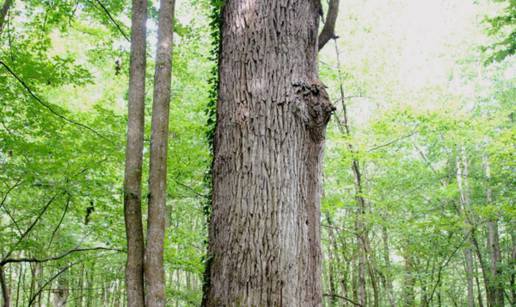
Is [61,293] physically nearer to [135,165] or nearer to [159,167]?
[135,165]

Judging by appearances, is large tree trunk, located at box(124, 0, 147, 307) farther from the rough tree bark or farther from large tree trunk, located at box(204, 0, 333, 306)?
the rough tree bark

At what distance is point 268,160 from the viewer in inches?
73.8

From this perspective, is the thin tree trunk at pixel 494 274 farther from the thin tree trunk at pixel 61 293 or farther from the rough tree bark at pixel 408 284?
the thin tree trunk at pixel 61 293

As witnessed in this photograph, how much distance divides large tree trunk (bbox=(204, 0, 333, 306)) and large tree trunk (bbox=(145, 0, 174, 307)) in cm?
111

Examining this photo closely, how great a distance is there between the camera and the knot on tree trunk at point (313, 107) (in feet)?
6.48

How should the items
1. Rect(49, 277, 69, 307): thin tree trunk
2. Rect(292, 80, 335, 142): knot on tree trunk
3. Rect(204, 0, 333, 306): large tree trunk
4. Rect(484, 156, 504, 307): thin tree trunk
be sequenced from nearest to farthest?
A: Rect(204, 0, 333, 306): large tree trunk, Rect(292, 80, 335, 142): knot on tree trunk, Rect(49, 277, 69, 307): thin tree trunk, Rect(484, 156, 504, 307): thin tree trunk

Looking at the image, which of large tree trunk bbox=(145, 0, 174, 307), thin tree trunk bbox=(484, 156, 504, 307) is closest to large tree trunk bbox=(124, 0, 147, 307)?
large tree trunk bbox=(145, 0, 174, 307)

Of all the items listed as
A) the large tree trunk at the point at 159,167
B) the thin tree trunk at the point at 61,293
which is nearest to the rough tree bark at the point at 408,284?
the thin tree trunk at the point at 61,293

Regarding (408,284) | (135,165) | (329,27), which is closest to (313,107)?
(329,27)

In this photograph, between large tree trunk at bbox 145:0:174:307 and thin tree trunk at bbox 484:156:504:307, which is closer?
large tree trunk at bbox 145:0:174:307

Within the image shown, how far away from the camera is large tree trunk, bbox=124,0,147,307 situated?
2.89m

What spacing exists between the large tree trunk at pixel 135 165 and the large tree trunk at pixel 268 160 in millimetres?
1210

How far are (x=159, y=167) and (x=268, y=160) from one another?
147cm

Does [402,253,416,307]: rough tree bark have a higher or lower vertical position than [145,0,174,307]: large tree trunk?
lower
